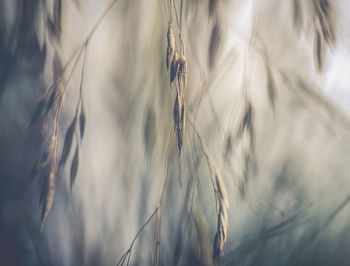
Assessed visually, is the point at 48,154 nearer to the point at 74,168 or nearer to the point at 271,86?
the point at 74,168

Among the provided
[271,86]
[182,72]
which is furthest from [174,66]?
[271,86]

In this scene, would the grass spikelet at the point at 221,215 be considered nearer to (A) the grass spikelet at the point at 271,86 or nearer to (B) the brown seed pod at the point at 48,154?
(A) the grass spikelet at the point at 271,86

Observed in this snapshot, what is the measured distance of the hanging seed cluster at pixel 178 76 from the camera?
52 centimetres

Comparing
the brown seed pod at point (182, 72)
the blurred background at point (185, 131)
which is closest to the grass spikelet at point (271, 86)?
the blurred background at point (185, 131)

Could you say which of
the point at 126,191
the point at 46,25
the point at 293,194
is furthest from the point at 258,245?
the point at 46,25

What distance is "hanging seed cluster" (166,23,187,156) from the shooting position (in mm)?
517

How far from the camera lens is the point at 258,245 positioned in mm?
538

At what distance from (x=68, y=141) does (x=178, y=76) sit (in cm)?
21

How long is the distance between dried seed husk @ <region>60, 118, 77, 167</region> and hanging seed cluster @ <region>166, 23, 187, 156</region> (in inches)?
6.5

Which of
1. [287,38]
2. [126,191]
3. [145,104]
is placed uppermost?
[287,38]

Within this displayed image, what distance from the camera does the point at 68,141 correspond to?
52 cm

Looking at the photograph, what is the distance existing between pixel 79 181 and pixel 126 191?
78 mm

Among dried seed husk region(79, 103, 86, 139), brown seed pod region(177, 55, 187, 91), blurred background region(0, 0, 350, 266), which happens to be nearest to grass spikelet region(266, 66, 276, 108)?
blurred background region(0, 0, 350, 266)

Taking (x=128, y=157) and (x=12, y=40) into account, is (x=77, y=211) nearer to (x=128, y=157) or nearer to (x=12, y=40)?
(x=128, y=157)
